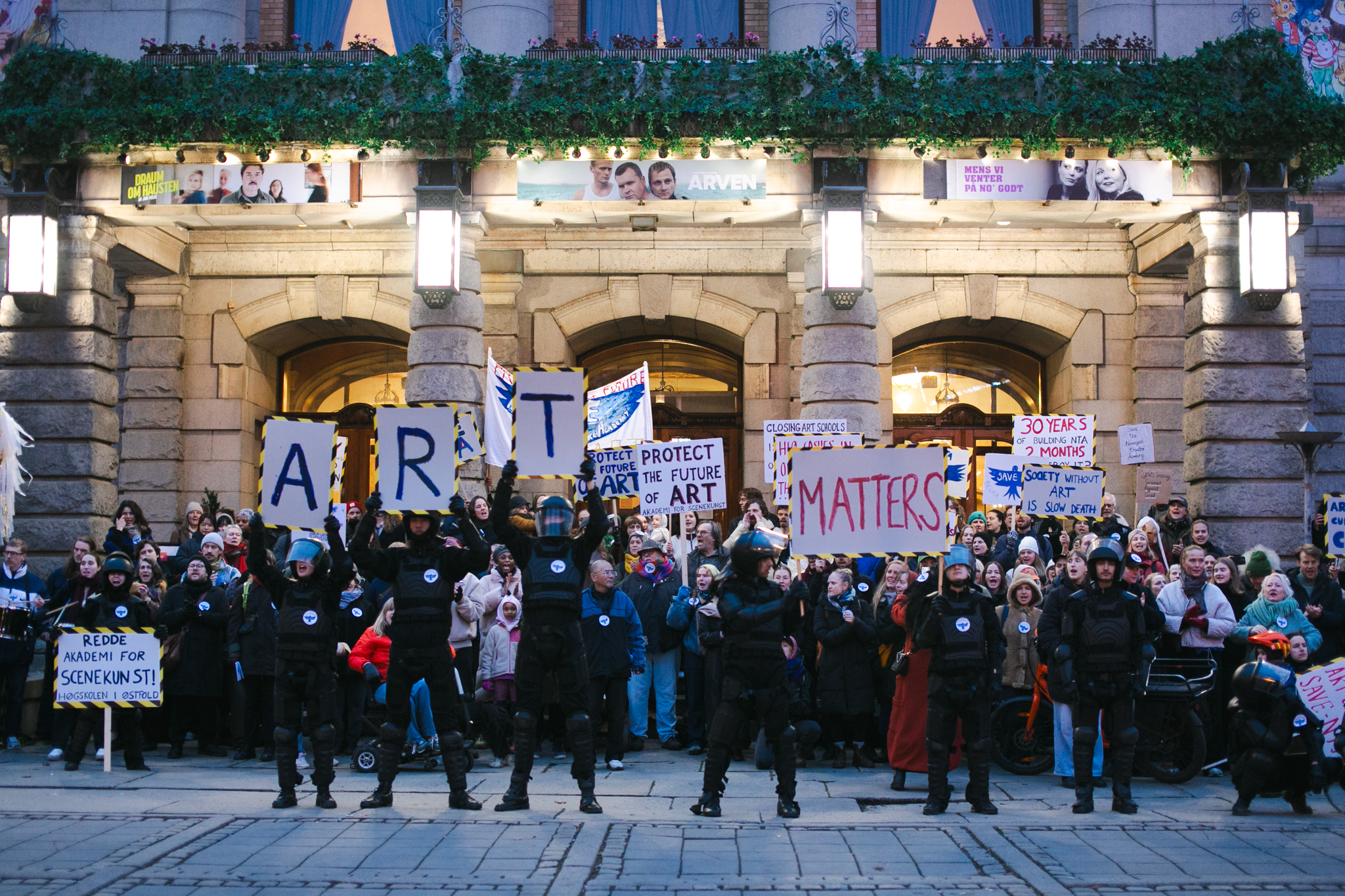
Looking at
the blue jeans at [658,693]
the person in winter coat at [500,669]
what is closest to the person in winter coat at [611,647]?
the blue jeans at [658,693]

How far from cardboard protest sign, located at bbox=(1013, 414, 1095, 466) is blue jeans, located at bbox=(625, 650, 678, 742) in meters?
5.54

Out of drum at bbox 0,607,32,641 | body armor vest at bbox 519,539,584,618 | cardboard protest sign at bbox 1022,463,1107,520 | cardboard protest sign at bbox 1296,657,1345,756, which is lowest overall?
cardboard protest sign at bbox 1296,657,1345,756

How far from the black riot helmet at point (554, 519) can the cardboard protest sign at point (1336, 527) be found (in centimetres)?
878

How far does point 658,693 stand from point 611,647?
1.21m

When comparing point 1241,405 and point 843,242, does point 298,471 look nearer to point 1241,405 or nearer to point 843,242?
point 843,242

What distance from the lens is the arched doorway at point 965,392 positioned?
20.0 metres

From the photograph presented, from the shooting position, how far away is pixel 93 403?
1666cm

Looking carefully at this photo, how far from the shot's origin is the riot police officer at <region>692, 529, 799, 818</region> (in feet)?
29.1

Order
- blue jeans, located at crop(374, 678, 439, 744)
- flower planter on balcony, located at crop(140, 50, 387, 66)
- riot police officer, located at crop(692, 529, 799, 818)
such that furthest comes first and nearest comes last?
flower planter on balcony, located at crop(140, 50, 387, 66)
blue jeans, located at crop(374, 678, 439, 744)
riot police officer, located at crop(692, 529, 799, 818)

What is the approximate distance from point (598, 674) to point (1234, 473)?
869 centimetres

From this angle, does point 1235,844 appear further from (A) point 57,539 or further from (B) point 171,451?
(B) point 171,451

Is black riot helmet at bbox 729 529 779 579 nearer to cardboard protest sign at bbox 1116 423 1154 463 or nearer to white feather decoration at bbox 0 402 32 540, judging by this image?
white feather decoration at bbox 0 402 32 540

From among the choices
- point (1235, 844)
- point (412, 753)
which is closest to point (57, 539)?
point (412, 753)

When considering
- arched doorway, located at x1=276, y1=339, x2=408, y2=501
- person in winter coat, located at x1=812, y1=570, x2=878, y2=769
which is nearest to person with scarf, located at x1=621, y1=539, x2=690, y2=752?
person in winter coat, located at x1=812, y1=570, x2=878, y2=769
